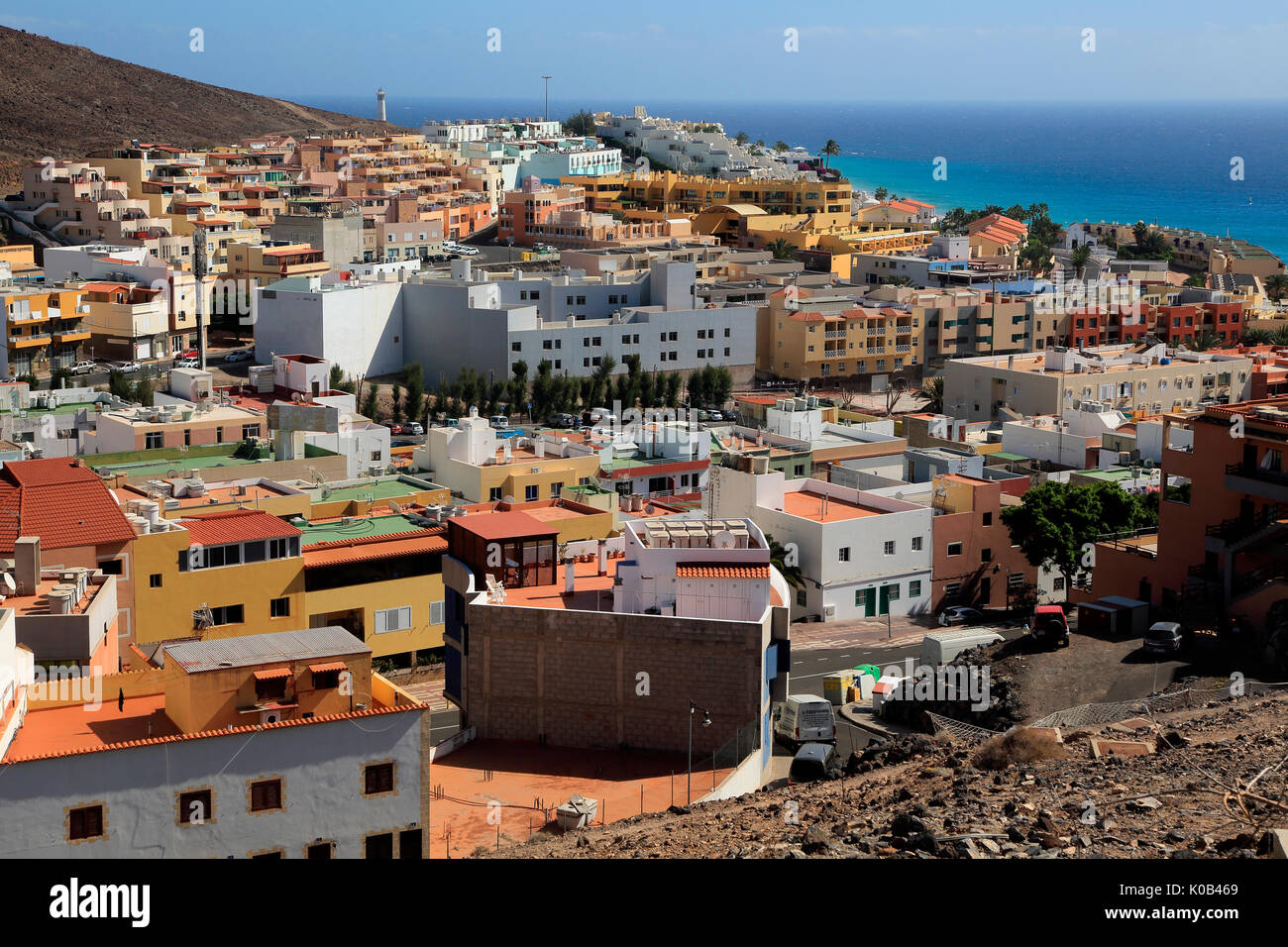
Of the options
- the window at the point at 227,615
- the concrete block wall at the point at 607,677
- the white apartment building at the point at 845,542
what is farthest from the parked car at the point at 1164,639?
the window at the point at 227,615

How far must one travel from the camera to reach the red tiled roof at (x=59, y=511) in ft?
74.1

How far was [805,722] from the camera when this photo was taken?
74.6ft

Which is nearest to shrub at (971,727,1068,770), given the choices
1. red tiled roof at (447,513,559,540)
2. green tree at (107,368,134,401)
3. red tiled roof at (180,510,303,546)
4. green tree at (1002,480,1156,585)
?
red tiled roof at (447,513,559,540)

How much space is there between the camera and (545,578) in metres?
21.0

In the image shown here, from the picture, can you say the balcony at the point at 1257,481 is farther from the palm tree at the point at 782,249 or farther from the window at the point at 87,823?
the palm tree at the point at 782,249

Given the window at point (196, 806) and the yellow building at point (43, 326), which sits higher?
the yellow building at point (43, 326)

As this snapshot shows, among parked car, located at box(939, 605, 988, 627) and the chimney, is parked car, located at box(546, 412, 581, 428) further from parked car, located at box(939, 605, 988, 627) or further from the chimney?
the chimney

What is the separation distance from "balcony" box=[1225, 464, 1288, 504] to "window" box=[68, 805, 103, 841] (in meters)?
17.3

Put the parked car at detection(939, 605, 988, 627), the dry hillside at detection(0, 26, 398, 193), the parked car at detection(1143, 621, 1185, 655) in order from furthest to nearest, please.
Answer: the dry hillside at detection(0, 26, 398, 193) → the parked car at detection(939, 605, 988, 627) → the parked car at detection(1143, 621, 1185, 655)

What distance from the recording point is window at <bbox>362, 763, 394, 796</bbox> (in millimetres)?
14992

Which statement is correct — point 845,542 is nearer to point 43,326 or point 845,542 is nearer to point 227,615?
point 227,615

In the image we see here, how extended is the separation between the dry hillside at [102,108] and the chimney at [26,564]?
329ft

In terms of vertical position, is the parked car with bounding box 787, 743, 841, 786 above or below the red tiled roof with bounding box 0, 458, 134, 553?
below
